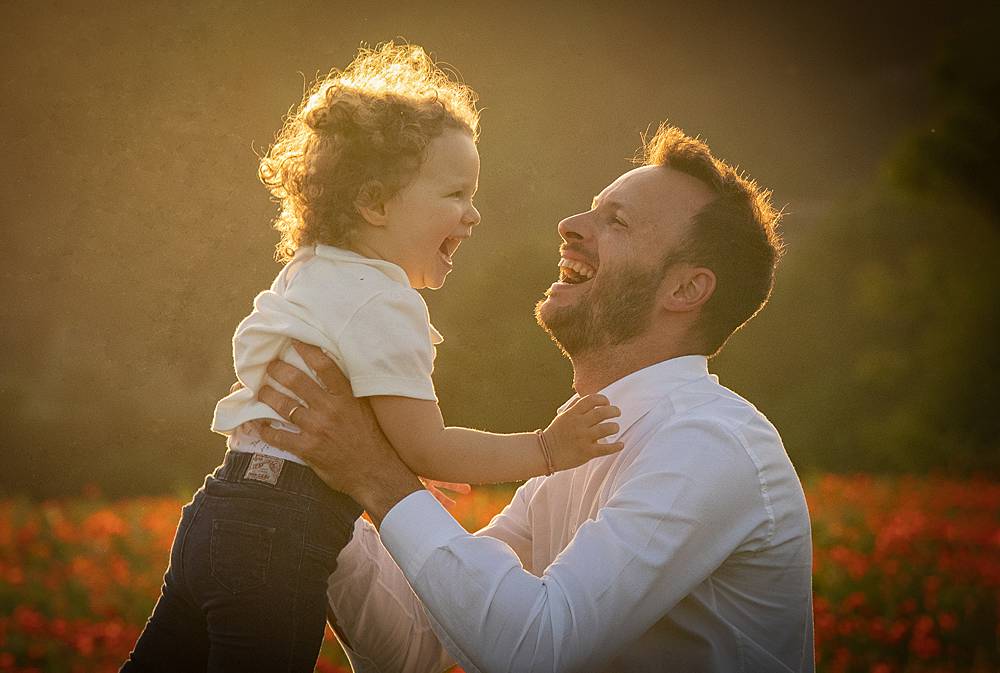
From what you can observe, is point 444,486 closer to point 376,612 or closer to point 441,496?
point 441,496

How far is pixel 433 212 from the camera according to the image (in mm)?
2418

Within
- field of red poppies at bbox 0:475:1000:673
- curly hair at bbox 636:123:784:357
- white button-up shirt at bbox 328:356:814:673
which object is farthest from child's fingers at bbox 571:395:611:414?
field of red poppies at bbox 0:475:1000:673

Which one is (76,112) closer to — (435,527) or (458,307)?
(458,307)

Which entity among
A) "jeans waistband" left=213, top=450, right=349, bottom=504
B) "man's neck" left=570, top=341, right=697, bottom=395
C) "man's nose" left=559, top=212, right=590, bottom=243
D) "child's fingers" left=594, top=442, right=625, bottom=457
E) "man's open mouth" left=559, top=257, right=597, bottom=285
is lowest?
A: "child's fingers" left=594, top=442, right=625, bottom=457

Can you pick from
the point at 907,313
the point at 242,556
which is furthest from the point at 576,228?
the point at 907,313

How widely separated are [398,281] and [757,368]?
286 inches

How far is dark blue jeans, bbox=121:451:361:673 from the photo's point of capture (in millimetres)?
2109

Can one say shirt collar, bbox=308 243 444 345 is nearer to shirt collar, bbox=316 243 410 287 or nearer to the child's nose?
shirt collar, bbox=316 243 410 287

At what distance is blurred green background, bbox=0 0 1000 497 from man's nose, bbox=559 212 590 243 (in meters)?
2.84

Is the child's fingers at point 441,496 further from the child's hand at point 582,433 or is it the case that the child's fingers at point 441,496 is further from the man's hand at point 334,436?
the child's hand at point 582,433

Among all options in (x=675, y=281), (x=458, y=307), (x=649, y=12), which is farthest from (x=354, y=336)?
(x=649, y=12)

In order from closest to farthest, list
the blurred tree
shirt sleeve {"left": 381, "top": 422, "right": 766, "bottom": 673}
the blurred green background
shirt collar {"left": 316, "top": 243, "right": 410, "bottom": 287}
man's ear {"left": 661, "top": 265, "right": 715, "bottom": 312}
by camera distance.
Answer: shirt sleeve {"left": 381, "top": 422, "right": 766, "bottom": 673} < shirt collar {"left": 316, "top": 243, "right": 410, "bottom": 287} < man's ear {"left": 661, "top": 265, "right": 715, "bottom": 312} < the blurred green background < the blurred tree

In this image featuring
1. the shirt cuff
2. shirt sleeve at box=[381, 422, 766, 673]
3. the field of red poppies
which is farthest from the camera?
the field of red poppies

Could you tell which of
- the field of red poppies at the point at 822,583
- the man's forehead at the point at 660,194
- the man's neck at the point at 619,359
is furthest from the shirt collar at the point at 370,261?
the field of red poppies at the point at 822,583
